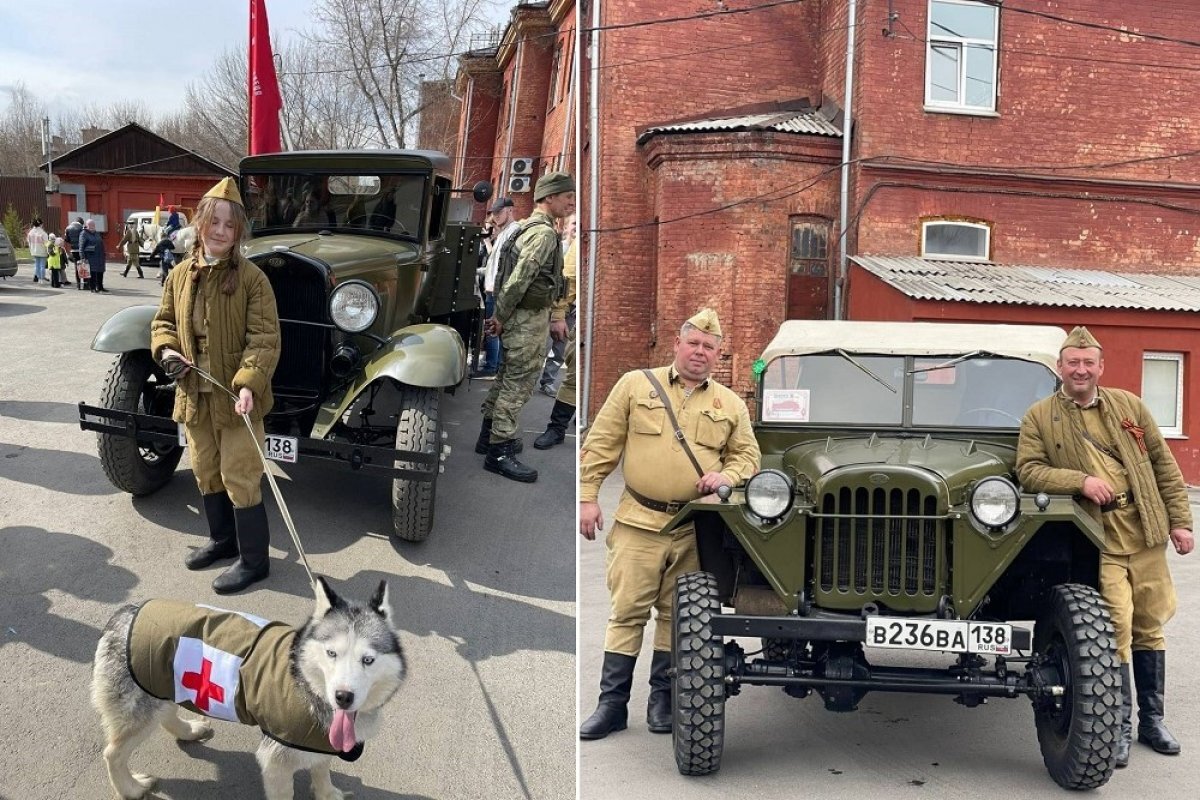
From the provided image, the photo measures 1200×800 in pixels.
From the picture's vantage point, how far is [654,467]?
4480 mm

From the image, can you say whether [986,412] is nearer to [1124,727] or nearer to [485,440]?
[1124,727]

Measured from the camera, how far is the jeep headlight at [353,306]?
18.4 ft

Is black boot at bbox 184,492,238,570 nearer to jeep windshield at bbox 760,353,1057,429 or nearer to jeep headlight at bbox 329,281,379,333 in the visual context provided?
jeep headlight at bbox 329,281,379,333

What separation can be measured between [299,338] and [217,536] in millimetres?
1558

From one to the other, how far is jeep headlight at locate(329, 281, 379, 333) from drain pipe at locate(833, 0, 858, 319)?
1083cm

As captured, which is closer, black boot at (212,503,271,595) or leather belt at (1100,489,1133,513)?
black boot at (212,503,271,595)

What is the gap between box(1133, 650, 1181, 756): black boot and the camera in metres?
4.40

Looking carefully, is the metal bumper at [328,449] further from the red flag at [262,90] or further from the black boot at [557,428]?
the black boot at [557,428]

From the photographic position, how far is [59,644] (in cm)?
346

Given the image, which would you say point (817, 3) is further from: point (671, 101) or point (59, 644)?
point (59, 644)

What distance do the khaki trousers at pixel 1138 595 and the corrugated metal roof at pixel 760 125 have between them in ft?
38.5

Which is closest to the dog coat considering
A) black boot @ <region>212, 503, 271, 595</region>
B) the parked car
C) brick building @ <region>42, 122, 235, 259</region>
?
black boot @ <region>212, 503, 271, 595</region>

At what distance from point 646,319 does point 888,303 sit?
3829 mm

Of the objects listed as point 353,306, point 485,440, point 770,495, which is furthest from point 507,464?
point 770,495
